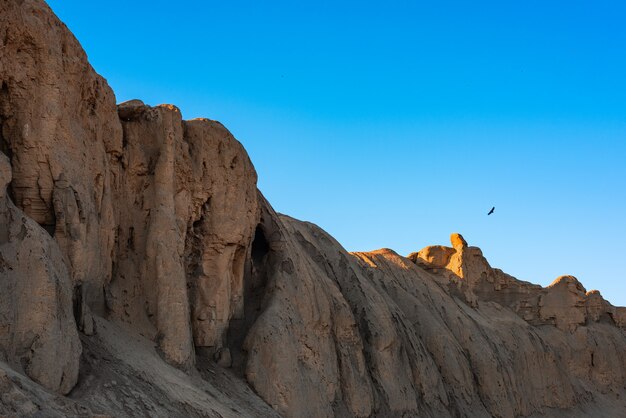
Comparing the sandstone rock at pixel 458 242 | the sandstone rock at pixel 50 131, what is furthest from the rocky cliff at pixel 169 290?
the sandstone rock at pixel 458 242

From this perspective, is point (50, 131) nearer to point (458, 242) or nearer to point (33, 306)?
point (33, 306)

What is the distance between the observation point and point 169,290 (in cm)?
1783

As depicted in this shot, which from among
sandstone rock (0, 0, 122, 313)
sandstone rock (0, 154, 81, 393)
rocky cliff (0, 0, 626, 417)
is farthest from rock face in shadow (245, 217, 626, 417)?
sandstone rock (0, 154, 81, 393)

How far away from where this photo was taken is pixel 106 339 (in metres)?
15.4

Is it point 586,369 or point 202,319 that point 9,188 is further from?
point 586,369

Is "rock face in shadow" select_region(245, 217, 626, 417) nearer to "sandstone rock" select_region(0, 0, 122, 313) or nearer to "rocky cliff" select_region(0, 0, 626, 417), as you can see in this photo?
"rocky cliff" select_region(0, 0, 626, 417)

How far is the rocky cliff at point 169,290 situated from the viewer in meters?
12.9

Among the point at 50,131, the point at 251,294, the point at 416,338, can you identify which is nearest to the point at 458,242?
the point at 416,338

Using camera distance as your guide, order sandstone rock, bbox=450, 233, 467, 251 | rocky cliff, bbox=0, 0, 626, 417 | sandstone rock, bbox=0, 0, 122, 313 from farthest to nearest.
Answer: sandstone rock, bbox=450, 233, 467, 251 < sandstone rock, bbox=0, 0, 122, 313 < rocky cliff, bbox=0, 0, 626, 417

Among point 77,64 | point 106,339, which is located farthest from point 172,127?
point 106,339

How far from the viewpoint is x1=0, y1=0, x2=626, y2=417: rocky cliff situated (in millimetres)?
12891

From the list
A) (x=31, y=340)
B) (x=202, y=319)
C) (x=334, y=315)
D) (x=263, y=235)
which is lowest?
(x=31, y=340)

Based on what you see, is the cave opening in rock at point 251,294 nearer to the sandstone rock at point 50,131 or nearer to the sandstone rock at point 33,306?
the sandstone rock at point 50,131

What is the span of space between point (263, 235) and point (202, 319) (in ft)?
15.9
